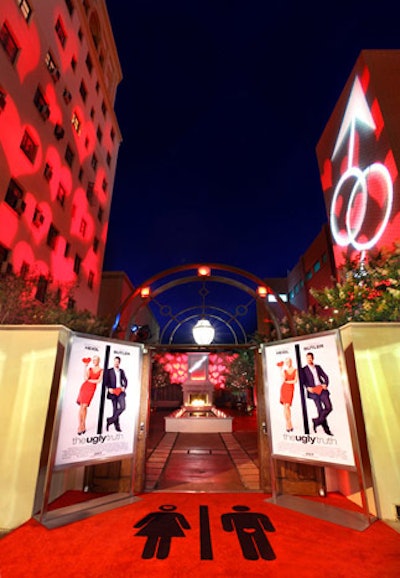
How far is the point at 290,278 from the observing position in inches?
1437

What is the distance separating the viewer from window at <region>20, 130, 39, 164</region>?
14.4 meters

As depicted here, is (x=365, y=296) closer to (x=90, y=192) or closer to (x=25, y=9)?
(x=25, y=9)

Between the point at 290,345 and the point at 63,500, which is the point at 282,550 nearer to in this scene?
the point at 290,345

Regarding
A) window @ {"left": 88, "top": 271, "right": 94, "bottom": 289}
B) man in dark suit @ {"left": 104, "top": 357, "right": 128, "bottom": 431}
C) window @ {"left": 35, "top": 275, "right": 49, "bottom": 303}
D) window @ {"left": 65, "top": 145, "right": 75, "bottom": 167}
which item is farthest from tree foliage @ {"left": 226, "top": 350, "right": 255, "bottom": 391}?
window @ {"left": 65, "top": 145, "right": 75, "bottom": 167}

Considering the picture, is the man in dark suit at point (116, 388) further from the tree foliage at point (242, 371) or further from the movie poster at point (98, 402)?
the tree foliage at point (242, 371)

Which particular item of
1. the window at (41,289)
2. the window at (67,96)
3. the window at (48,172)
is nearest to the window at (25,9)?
the window at (67,96)

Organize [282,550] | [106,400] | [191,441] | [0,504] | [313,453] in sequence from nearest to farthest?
1. [282,550]
2. [0,504]
3. [313,453]
4. [106,400]
5. [191,441]

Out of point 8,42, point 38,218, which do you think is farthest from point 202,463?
point 8,42

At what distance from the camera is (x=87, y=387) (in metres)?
6.00

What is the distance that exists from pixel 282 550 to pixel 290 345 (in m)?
3.68

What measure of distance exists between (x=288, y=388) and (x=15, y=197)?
15295mm

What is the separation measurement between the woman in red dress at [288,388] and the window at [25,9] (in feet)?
69.1

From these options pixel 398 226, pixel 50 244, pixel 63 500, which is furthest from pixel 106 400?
pixel 398 226

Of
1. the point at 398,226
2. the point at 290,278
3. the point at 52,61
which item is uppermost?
the point at 52,61
